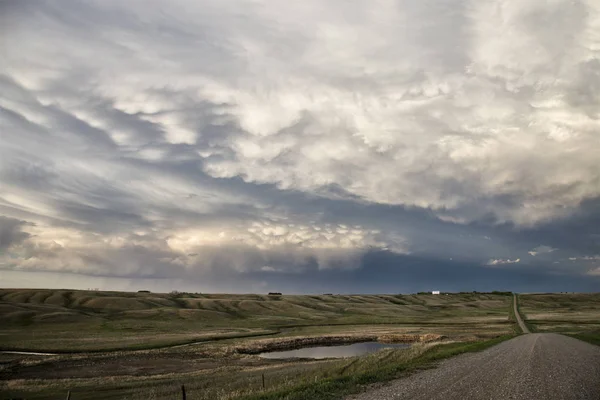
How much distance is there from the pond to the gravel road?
31.9 metres

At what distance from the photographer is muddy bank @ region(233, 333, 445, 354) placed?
68.6m

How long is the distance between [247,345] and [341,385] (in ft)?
161

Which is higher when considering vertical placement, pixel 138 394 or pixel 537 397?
pixel 537 397

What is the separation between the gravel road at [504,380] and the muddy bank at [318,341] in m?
38.8

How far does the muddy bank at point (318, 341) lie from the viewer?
68.6 meters

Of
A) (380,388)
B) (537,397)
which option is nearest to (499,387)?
(537,397)

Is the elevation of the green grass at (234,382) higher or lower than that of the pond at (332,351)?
higher

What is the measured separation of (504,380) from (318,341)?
2342 inches

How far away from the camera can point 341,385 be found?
2411 cm

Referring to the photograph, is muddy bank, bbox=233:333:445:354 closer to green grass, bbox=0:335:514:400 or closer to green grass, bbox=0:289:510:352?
green grass, bbox=0:289:510:352

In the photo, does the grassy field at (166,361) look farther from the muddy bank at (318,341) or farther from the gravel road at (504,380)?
the gravel road at (504,380)

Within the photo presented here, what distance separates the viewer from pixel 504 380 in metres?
24.8

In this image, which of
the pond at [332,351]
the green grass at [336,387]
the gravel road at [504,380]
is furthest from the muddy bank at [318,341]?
the green grass at [336,387]

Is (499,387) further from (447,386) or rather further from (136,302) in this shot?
(136,302)
